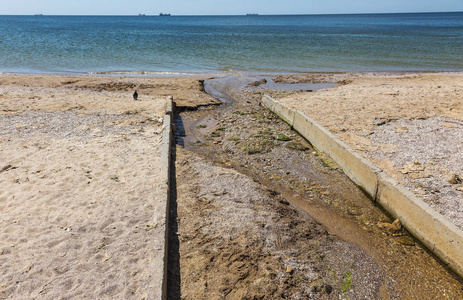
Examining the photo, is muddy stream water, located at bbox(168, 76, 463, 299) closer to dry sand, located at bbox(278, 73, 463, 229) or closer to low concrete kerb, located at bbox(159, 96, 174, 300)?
low concrete kerb, located at bbox(159, 96, 174, 300)

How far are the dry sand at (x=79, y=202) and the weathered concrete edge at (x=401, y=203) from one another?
126 inches

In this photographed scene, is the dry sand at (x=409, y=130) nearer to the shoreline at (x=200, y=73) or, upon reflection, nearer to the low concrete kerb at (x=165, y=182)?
the low concrete kerb at (x=165, y=182)

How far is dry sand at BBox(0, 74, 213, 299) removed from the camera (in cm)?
337

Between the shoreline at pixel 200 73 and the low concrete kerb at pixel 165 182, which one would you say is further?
the shoreline at pixel 200 73

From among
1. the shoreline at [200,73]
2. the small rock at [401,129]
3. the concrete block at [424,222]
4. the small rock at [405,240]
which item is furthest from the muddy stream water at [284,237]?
the shoreline at [200,73]

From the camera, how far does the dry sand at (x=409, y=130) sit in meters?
5.09

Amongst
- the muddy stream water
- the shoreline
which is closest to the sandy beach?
the muddy stream water

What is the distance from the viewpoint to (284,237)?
4.26 metres

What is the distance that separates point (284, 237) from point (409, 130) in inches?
176

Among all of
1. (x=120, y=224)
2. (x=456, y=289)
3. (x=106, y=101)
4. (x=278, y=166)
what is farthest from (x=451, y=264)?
(x=106, y=101)

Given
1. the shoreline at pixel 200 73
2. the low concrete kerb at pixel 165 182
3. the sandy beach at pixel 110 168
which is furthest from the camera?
the shoreline at pixel 200 73

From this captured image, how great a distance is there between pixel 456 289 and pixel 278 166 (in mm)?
3455

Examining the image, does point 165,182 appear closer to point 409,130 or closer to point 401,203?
point 401,203

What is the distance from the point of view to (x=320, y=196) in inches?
218
